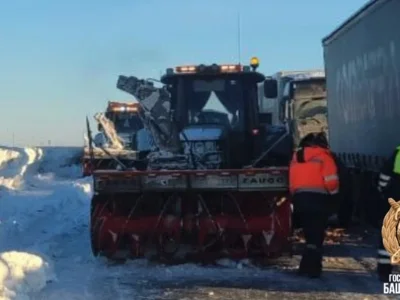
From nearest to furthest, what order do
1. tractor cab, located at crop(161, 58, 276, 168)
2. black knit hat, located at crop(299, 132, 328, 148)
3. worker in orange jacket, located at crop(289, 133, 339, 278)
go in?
worker in orange jacket, located at crop(289, 133, 339, 278) < black knit hat, located at crop(299, 132, 328, 148) < tractor cab, located at crop(161, 58, 276, 168)

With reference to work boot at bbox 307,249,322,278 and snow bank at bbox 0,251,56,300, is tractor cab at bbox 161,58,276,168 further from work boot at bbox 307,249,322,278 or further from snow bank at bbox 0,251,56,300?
snow bank at bbox 0,251,56,300

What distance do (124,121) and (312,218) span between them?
21.3m

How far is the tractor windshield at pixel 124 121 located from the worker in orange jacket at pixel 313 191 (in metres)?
20.7

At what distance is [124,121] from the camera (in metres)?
31.0

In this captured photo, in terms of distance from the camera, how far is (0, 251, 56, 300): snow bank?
864cm

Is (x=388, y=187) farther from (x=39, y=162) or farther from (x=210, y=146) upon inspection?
(x=39, y=162)

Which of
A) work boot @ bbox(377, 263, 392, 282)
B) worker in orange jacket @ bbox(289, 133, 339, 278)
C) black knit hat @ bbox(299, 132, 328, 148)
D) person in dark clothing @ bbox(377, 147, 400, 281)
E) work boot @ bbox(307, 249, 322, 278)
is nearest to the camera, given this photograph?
person in dark clothing @ bbox(377, 147, 400, 281)

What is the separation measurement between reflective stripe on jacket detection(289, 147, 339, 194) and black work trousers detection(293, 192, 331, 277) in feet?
0.31

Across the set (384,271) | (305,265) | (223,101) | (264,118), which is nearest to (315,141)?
(305,265)

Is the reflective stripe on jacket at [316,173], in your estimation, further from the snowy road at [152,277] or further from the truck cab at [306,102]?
the truck cab at [306,102]

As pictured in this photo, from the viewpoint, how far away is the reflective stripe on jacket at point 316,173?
1009 centimetres

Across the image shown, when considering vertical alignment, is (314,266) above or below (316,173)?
below

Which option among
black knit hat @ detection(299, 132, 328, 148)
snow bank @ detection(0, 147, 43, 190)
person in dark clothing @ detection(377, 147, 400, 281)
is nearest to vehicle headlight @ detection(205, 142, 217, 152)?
black knit hat @ detection(299, 132, 328, 148)

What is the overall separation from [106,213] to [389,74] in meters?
4.42
